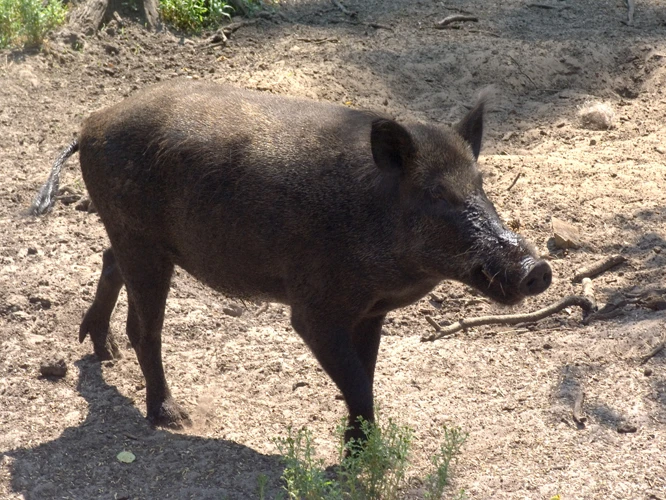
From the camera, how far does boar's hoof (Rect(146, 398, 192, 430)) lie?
541cm

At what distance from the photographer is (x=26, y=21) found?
9398mm

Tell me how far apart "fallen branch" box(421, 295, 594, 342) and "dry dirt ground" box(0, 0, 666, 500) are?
63 millimetres

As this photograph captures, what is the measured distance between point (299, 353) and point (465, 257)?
202 centimetres

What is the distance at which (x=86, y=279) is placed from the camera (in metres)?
6.61

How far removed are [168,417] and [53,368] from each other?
0.80 metres

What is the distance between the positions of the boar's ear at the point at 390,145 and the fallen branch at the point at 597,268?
2.48m

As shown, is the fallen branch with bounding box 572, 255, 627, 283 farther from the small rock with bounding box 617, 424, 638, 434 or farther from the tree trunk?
the tree trunk

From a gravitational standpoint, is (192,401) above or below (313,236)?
below

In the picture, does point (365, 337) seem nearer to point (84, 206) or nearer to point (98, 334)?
point (98, 334)

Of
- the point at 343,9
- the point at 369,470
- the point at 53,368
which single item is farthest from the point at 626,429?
the point at 343,9

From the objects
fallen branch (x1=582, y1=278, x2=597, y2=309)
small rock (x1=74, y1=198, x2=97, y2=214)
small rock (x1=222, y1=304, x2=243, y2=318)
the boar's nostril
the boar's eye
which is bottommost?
small rock (x1=222, y1=304, x2=243, y2=318)

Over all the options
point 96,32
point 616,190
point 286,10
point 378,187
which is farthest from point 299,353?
point 286,10

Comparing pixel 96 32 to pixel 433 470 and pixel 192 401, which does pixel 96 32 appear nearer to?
pixel 192 401

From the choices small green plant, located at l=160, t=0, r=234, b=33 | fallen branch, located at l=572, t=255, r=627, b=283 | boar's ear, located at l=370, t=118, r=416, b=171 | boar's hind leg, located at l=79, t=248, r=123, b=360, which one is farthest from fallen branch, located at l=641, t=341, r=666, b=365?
small green plant, located at l=160, t=0, r=234, b=33
